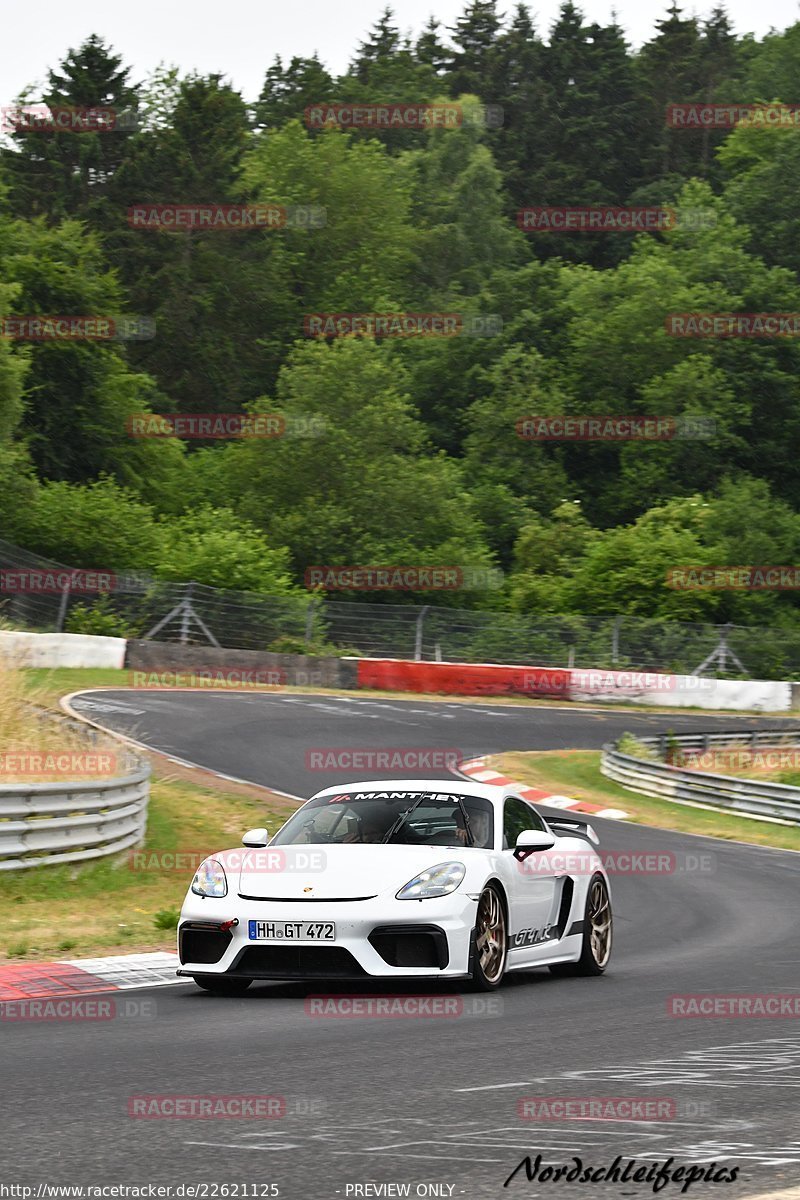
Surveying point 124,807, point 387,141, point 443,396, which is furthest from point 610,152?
point 124,807

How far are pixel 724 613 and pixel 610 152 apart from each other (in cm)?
5528

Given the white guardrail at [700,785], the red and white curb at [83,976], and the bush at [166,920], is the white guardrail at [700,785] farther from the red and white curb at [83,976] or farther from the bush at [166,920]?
the red and white curb at [83,976]

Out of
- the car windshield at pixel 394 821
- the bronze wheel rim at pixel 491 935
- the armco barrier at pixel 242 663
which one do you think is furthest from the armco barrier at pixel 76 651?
the bronze wheel rim at pixel 491 935

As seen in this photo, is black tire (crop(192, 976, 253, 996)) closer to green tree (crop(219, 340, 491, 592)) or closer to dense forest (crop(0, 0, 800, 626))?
dense forest (crop(0, 0, 800, 626))

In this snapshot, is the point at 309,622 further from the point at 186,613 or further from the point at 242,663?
the point at 186,613

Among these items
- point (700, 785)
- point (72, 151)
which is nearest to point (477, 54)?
point (72, 151)

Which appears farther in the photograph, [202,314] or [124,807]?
[202,314]

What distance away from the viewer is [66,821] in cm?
1427

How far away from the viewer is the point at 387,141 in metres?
115

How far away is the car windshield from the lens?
406 inches

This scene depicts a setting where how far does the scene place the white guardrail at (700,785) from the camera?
1032 inches

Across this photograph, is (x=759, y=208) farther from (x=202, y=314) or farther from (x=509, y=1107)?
(x=509, y=1107)

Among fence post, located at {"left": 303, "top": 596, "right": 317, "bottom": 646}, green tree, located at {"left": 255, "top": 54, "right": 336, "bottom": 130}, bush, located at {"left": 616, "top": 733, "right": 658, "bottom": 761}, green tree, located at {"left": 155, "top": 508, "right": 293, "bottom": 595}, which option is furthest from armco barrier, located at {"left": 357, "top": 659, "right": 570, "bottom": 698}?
green tree, located at {"left": 255, "top": 54, "right": 336, "bottom": 130}

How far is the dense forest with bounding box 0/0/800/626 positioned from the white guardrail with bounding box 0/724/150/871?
28027 mm
